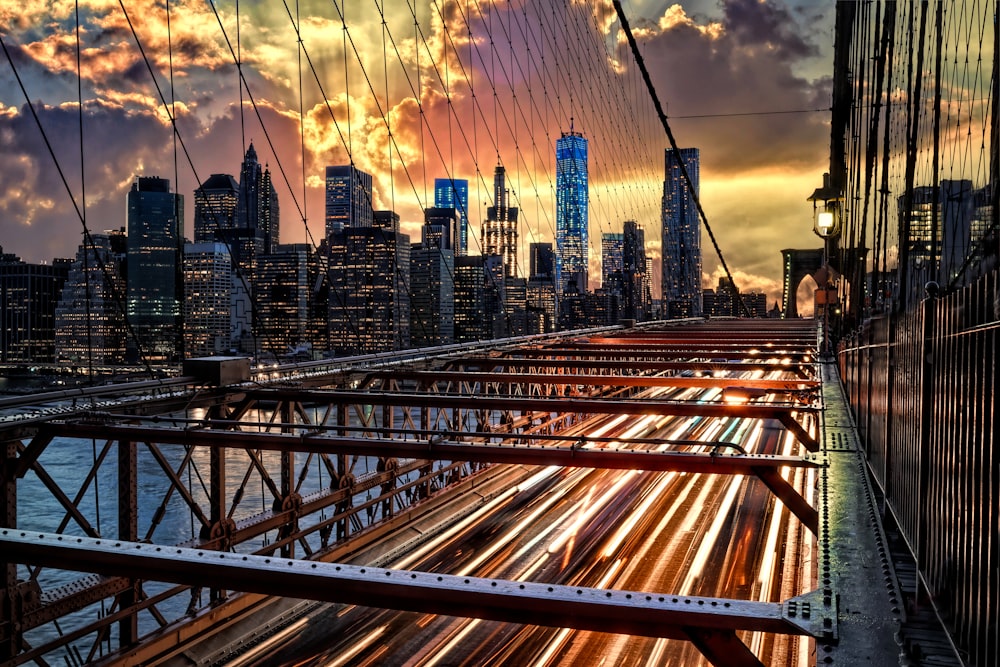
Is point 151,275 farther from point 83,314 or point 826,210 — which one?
point 826,210

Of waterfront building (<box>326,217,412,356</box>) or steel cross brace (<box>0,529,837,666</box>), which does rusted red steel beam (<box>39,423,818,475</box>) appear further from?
waterfront building (<box>326,217,412,356</box>)

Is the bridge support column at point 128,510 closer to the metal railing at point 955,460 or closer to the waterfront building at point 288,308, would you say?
the metal railing at point 955,460

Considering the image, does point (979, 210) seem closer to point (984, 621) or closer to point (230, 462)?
point (984, 621)

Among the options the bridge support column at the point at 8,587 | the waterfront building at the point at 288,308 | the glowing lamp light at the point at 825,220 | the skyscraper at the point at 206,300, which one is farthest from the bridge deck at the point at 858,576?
the waterfront building at the point at 288,308

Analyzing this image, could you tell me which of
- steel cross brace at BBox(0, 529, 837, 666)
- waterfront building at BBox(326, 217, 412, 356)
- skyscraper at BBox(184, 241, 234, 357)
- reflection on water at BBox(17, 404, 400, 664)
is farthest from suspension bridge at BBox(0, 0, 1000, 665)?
skyscraper at BBox(184, 241, 234, 357)

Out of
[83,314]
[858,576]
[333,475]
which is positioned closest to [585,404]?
[333,475]
